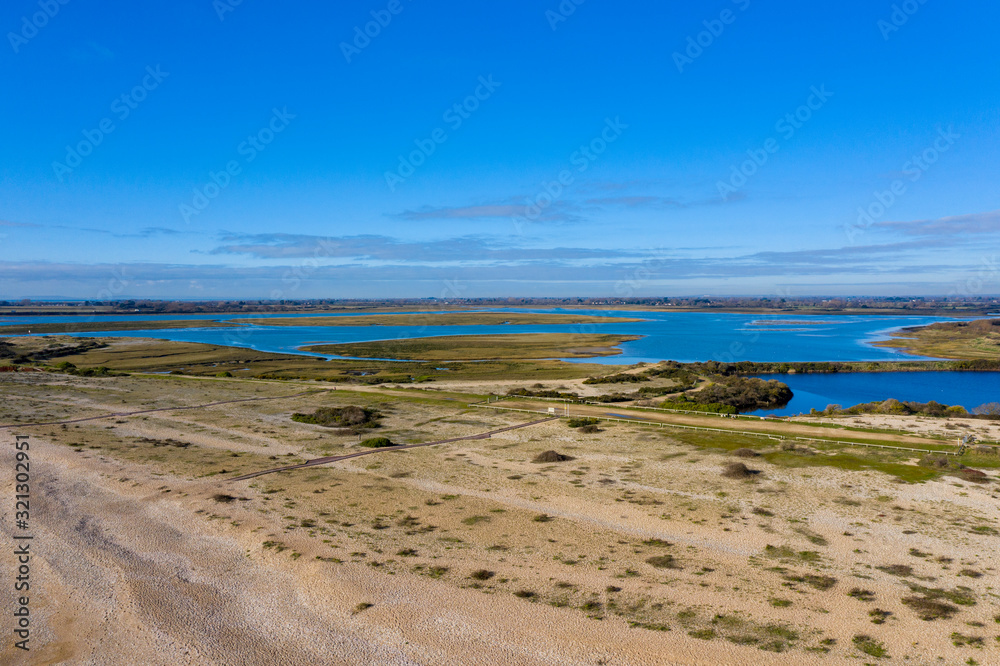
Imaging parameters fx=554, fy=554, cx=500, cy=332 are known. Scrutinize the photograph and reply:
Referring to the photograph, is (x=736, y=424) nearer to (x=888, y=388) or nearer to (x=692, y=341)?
(x=888, y=388)

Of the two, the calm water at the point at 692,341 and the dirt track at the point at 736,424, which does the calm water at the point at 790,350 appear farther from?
the dirt track at the point at 736,424

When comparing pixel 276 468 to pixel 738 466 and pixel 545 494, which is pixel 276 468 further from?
pixel 738 466

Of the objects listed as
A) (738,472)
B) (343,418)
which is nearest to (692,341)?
(343,418)

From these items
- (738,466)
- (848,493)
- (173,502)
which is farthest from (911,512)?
(173,502)

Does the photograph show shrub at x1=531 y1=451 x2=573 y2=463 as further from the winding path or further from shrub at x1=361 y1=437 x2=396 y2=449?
shrub at x1=361 y1=437 x2=396 y2=449

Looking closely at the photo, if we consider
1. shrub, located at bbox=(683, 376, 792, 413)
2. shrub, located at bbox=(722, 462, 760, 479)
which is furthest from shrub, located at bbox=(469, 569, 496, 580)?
shrub, located at bbox=(683, 376, 792, 413)

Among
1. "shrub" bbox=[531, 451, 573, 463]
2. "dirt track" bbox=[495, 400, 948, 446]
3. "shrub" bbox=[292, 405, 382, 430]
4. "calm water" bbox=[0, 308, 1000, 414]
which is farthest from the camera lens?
"calm water" bbox=[0, 308, 1000, 414]

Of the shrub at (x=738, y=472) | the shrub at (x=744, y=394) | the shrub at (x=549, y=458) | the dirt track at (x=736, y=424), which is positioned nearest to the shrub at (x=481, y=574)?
the shrub at (x=549, y=458)

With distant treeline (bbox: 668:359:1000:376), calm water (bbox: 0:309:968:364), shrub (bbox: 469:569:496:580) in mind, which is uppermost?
calm water (bbox: 0:309:968:364)

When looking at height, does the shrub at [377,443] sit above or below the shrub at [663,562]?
below
